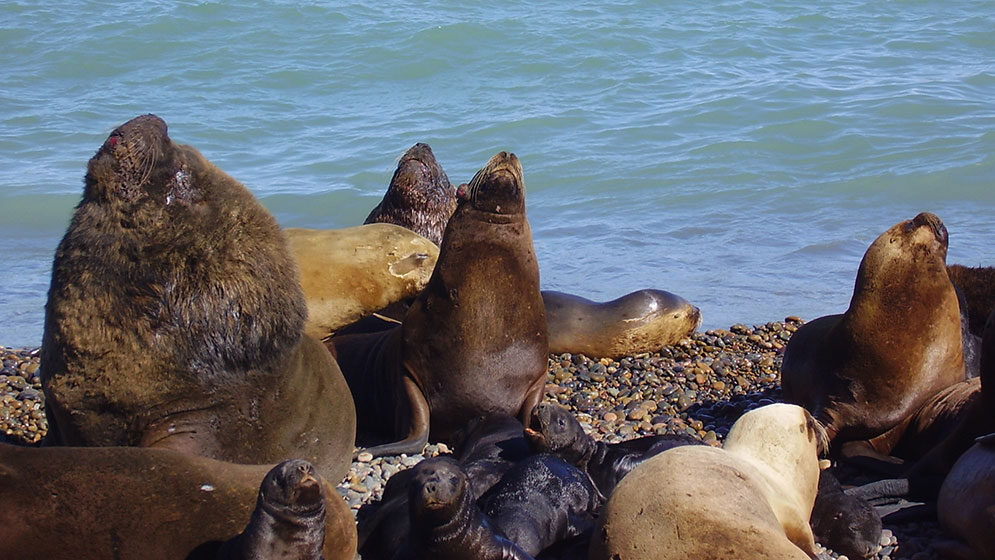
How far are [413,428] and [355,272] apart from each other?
4.59 ft

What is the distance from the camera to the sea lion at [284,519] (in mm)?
3242

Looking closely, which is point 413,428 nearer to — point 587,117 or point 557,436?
point 557,436

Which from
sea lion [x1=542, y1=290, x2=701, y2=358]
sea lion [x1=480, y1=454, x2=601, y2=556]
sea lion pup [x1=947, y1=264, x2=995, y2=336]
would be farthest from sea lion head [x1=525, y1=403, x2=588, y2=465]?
sea lion pup [x1=947, y1=264, x2=995, y2=336]

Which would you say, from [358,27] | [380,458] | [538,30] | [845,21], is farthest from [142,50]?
[380,458]

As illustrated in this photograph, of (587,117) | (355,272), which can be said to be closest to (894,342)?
(355,272)

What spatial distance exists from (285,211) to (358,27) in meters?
9.61

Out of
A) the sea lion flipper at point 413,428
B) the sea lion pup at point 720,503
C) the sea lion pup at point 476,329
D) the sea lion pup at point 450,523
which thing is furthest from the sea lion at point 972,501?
the sea lion flipper at point 413,428

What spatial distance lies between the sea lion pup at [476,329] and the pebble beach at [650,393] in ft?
0.85

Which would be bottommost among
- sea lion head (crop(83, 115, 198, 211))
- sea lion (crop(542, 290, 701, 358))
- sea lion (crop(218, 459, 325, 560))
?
sea lion (crop(542, 290, 701, 358))

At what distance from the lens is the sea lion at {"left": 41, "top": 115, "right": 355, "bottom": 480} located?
4.14m

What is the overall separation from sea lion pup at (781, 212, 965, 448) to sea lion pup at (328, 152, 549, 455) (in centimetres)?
146

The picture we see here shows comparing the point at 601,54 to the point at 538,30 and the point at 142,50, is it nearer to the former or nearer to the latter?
the point at 538,30

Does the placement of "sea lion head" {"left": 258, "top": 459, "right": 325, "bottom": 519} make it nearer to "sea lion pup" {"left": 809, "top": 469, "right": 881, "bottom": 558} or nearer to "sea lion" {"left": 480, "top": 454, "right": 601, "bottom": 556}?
"sea lion" {"left": 480, "top": 454, "right": 601, "bottom": 556}

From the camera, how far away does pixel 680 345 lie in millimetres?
7871
